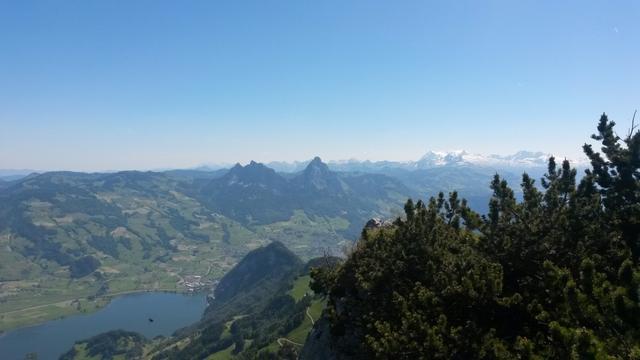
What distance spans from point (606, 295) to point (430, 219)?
73.3 feet

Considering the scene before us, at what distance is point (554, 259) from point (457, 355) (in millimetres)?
11921

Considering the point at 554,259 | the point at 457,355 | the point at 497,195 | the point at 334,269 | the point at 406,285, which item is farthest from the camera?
the point at 334,269

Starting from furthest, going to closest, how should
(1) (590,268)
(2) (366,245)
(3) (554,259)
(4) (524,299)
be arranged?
(2) (366,245) < (3) (554,259) < (4) (524,299) < (1) (590,268)

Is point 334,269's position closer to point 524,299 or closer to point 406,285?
point 406,285

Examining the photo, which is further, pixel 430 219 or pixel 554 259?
pixel 430 219

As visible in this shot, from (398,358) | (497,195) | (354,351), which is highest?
(497,195)

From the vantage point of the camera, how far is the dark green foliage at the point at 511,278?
2684 centimetres

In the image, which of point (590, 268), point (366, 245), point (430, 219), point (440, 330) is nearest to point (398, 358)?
point (440, 330)

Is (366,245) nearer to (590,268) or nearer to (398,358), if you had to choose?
(398,358)

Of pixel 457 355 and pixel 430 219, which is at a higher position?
pixel 430 219

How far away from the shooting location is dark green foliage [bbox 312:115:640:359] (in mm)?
26844

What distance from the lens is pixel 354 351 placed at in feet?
141

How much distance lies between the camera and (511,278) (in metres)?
38.7

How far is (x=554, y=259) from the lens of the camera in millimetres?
37406
